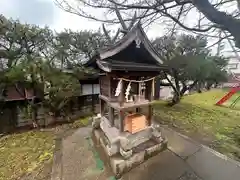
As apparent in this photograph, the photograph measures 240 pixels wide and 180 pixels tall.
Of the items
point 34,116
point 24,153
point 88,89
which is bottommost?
point 24,153

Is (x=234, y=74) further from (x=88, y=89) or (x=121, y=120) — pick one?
(x=88, y=89)

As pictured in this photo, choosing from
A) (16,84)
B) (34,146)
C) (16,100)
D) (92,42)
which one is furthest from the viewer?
(92,42)

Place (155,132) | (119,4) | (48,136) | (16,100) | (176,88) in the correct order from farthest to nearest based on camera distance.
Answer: (176,88), (16,100), (48,136), (155,132), (119,4)

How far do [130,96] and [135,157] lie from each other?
5.17 ft

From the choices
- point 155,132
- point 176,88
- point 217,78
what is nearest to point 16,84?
point 155,132

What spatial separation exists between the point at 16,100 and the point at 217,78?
11545 mm

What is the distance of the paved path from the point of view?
372 centimetres

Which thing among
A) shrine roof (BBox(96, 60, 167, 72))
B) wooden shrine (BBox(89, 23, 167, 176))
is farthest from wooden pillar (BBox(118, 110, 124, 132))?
shrine roof (BBox(96, 60, 167, 72))

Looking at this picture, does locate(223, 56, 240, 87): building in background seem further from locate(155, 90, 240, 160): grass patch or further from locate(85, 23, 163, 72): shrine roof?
locate(155, 90, 240, 160): grass patch

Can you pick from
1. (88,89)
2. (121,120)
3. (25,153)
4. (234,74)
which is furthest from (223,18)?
(88,89)

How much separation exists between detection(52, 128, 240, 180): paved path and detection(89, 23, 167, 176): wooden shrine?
28 cm

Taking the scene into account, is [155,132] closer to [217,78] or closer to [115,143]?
[115,143]

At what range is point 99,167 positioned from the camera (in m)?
4.13

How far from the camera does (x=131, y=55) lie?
14.2ft
